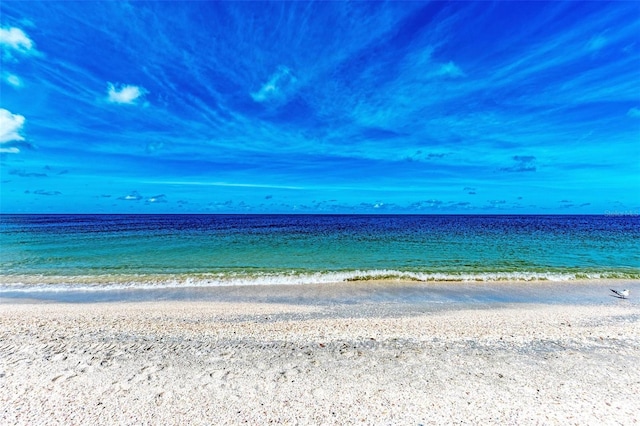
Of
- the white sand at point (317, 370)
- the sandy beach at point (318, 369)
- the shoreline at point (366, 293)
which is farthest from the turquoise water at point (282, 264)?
the white sand at point (317, 370)

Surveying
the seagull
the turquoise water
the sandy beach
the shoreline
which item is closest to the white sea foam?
the turquoise water

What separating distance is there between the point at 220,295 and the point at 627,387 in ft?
43.7

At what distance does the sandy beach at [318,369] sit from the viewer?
530cm

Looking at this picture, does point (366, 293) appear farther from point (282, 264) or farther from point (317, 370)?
point (317, 370)

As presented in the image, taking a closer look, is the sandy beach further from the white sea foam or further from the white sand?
the white sea foam

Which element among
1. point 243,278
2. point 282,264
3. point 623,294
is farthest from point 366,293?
point 623,294

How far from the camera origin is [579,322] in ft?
33.3

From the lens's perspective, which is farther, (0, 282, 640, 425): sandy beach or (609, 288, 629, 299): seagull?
(609, 288, 629, 299): seagull

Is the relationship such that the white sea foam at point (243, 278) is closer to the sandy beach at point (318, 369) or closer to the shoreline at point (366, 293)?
the shoreline at point (366, 293)

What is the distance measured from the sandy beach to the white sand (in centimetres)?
3

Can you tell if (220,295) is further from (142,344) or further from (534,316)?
(534,316)

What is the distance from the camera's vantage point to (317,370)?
6.68m

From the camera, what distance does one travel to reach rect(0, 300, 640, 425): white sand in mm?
5297

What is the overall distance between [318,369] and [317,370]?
5 cm
